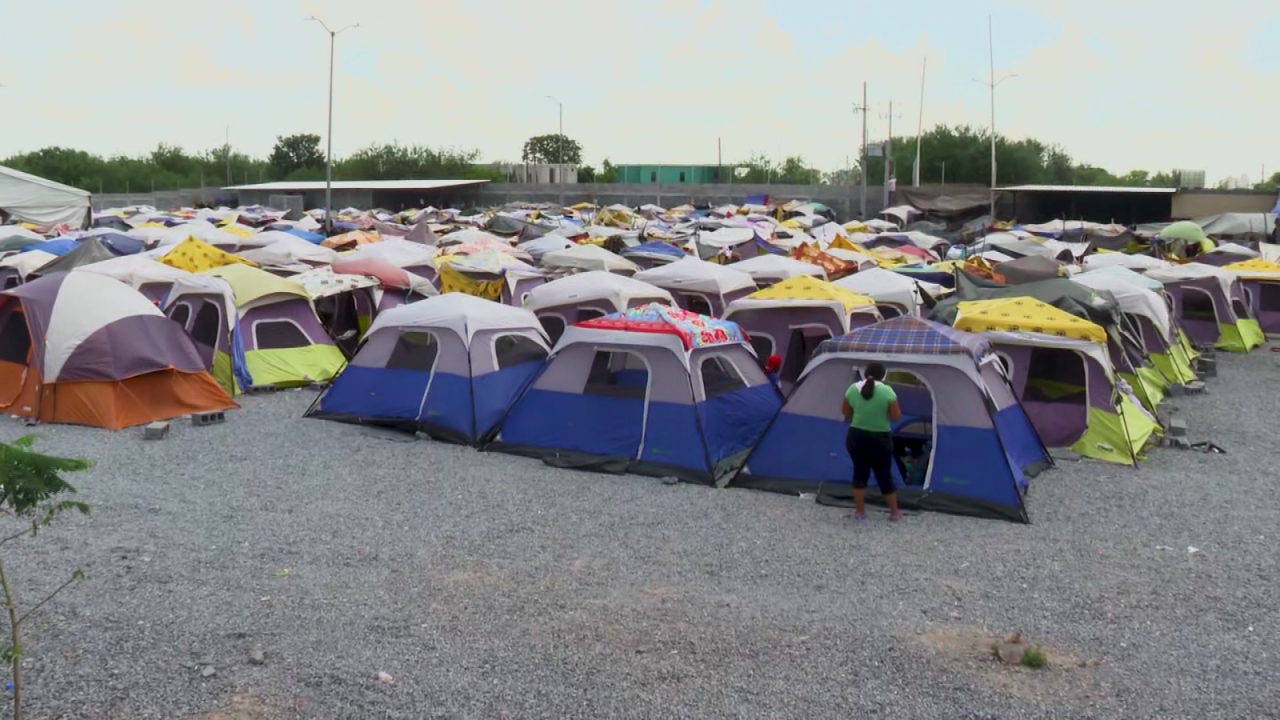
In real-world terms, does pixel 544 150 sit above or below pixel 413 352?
above

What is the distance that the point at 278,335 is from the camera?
15453mm

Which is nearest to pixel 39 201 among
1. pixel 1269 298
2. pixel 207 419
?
pixel 207 419

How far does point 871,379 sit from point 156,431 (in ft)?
25.3

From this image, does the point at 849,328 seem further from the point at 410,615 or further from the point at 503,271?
the point at 410,615

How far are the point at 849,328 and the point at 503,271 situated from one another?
800cm

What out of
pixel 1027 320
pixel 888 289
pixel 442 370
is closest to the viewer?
pixel 442 370

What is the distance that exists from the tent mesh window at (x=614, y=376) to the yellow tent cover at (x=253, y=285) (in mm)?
6099

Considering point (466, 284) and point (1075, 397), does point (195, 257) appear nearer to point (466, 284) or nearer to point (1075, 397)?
point (466, 284)

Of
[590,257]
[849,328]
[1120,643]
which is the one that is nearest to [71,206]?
[590,257]

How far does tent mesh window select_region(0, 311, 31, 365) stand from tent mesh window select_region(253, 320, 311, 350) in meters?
3.00

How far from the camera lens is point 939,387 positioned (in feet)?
32.5

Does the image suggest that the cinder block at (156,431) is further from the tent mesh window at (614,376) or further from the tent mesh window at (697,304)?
the tent mesh window at (697,304)

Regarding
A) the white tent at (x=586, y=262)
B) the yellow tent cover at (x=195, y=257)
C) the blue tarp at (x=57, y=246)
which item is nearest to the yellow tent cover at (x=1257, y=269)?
the white tent at (x=586, y=262)

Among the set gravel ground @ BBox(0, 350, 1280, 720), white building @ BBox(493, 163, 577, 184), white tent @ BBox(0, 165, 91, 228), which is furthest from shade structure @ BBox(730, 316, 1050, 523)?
white building @ BBox(493, 163, 577, 184)
